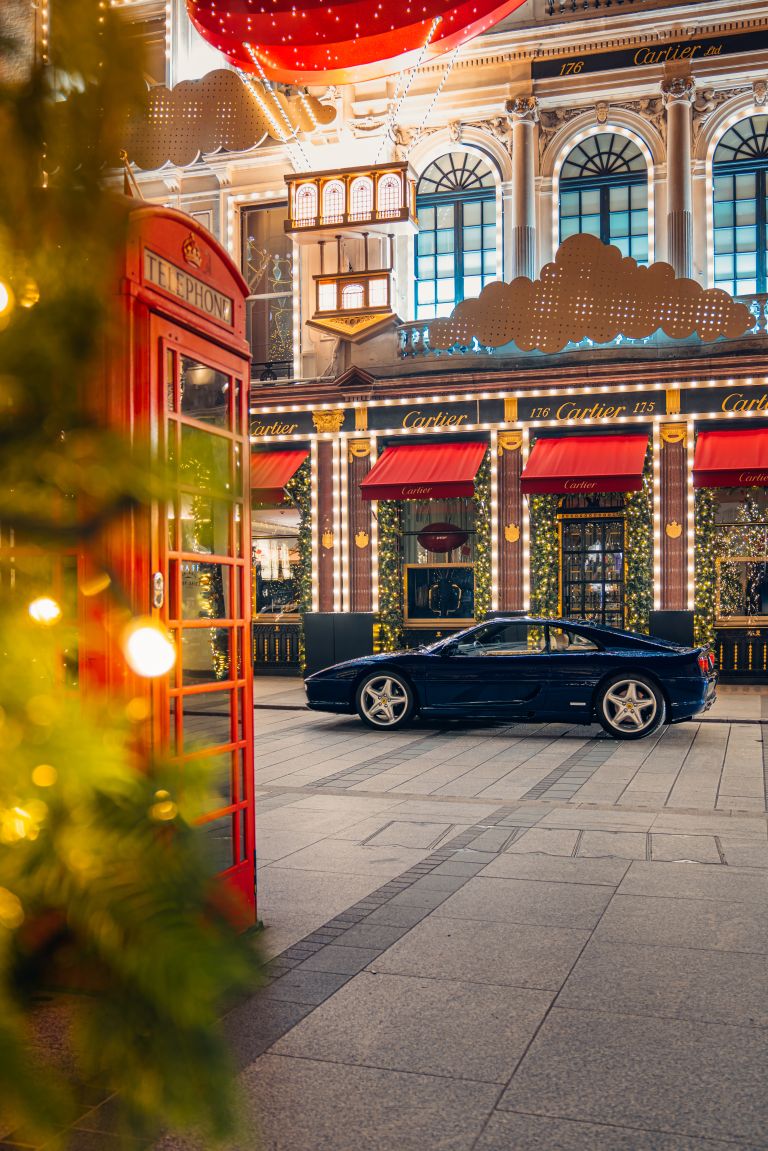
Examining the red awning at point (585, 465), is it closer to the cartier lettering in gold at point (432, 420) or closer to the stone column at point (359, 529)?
the cartier lettering in gold at point (432, 420)

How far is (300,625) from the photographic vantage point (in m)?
23.0

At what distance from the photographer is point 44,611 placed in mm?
1363

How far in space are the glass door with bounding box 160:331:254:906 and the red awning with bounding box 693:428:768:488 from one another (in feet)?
51.4

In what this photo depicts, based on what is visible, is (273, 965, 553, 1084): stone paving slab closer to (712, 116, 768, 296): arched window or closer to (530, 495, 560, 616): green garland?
(530, 495, 560, 616): green garland

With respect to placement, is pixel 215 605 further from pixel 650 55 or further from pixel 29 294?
pixel 650 55

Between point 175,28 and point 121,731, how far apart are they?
24219 mm

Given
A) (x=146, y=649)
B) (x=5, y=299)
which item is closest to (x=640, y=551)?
(x=146, y=649)

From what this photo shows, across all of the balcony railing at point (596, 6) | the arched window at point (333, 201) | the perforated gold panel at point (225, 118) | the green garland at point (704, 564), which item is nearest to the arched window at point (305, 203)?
the arched window at point (333, 201)

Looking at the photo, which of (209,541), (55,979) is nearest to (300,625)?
(209,541)

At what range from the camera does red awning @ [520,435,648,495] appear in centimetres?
1997

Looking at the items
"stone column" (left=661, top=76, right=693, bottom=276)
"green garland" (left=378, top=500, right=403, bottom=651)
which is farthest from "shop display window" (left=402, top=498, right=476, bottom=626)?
"stone column" (left=661, top=76, right=693, bottom=276)

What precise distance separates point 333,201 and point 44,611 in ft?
71.1

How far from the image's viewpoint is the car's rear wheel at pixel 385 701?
14.2 metres

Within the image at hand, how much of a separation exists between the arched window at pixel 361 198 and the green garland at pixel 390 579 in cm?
561
